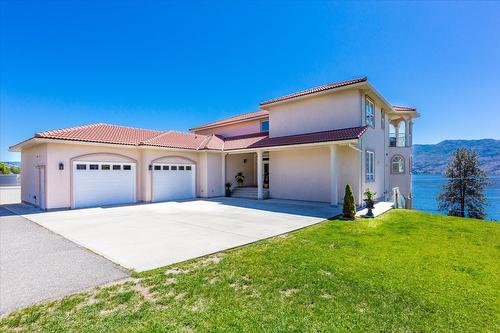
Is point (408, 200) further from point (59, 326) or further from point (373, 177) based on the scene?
point (59, 326)

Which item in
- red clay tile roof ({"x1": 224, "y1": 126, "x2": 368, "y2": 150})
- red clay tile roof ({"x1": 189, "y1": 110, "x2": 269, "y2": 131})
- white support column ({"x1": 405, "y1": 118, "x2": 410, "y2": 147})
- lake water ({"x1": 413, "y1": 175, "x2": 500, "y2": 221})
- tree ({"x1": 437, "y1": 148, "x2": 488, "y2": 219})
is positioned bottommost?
lake water ({"x1": 413, "y1": 175, "x2": 500, "y2": 221})

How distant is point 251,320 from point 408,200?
22.7m

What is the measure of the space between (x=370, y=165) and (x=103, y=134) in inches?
732

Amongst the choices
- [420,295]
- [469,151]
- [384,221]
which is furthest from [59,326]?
[469,151]

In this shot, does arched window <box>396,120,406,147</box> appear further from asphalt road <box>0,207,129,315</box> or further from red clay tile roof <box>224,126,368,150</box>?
asphalt road <box>0,207,129,315</box>

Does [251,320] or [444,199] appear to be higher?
[251,320]

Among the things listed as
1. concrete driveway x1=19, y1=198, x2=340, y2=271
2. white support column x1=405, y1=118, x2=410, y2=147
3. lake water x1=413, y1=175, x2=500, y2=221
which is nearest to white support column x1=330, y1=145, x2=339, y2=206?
concrete driveway x1=19, y1=198, x2=340, y2=271

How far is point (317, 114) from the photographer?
16.5 meters

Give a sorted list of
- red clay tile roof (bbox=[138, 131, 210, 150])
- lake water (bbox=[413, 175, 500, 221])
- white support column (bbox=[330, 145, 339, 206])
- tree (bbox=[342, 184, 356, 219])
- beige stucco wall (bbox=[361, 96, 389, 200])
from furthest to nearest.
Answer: lake water (bbox=[413, 175, 500, 221])
red clay tile roof (bbox=[138, 131, 210, 150])
beige stucco wall (bbox=[361, 96, 389, 200])
white support column (bbox=[330, 145, 339, 206])
tree (bbox=[342, 184, 356, 219])

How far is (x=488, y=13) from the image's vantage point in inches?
497

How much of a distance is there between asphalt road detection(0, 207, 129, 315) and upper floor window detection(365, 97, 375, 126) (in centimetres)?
1599

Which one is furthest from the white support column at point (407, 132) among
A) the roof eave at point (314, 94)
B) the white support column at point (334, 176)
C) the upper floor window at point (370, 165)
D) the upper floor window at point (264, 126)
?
the upper floor window at point (264, 126)

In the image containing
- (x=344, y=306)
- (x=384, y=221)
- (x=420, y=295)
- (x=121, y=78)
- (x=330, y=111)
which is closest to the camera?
(x=344, y=306)

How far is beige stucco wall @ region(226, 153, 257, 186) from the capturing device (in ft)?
71.1
